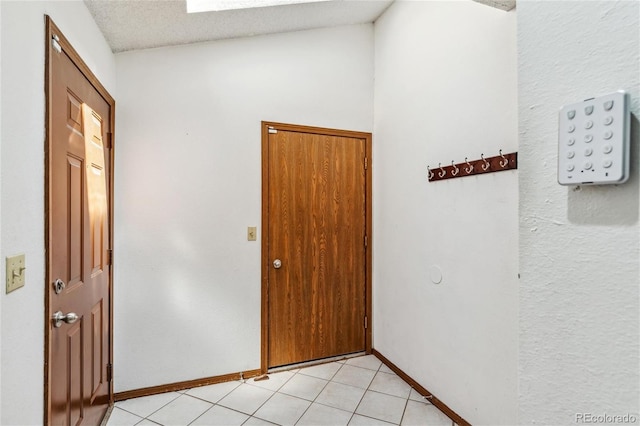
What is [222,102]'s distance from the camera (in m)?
Result: 2.36

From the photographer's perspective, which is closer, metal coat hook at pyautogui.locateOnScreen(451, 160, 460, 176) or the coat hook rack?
the coat hook rack

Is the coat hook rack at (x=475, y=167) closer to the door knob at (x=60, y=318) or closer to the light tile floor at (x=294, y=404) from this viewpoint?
the light tile floor at (x=294, y=404)

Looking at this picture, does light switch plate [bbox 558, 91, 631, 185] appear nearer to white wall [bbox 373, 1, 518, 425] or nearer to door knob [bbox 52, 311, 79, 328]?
white wall [bbox 373, 1, 518, 425]

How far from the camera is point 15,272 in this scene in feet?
3.20

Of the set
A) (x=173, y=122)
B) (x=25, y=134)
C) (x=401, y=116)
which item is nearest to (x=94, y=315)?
(x=25, y=134)

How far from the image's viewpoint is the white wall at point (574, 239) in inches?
21.4

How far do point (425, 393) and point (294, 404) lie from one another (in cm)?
90

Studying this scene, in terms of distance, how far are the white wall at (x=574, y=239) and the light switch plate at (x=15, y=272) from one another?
4.64ft

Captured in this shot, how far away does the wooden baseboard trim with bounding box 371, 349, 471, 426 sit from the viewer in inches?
74.9

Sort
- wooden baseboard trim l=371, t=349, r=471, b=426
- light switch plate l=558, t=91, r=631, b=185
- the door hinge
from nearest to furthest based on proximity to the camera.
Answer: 1. light switch plate l=558, t=91, r=631, b=185
2. the door hinge
3. wooden baseboard trim l=371, t=349, r=471, b=426

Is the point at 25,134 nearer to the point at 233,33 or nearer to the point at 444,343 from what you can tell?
the point at 233,33

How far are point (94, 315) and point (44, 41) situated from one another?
1373 mm

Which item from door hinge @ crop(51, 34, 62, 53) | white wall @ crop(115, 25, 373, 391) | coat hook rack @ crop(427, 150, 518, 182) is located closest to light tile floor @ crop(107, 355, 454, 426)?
white wall @ crop(115, 25, 373, 391)

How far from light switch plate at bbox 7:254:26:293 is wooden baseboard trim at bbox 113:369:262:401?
1.55m
